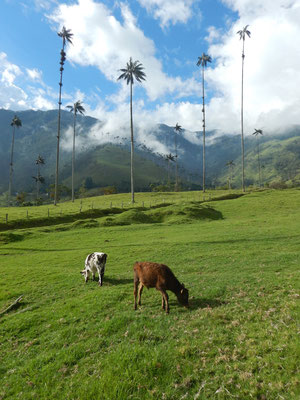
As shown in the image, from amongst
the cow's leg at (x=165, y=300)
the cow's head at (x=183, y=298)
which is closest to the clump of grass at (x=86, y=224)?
the cow's leg at (x=165, y=300)

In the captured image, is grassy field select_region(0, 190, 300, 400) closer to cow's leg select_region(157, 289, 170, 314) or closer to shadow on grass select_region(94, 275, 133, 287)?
shadow on grass select_region(94, 275, 133, 287)

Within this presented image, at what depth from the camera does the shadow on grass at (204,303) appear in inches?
400

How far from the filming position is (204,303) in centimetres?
1052

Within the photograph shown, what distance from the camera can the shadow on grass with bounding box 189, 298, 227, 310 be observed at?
1016cm

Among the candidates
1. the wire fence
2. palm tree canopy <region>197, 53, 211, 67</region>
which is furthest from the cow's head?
palm tree canopy <region>197, 53, 211, 67</region>

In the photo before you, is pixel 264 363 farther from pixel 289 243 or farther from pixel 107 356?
pixel 289 243

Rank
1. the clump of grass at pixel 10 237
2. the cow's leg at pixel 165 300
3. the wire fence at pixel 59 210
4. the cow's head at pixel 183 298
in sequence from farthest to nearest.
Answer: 1. the wire fence at pixel 59 210
2. the clump of grass at pixel 10 237
3. the cow's head at pixel 183 298
4. the cow's leg at pixel 165 300

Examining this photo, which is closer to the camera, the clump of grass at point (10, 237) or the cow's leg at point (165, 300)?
the cow's leg at point (165, 300)

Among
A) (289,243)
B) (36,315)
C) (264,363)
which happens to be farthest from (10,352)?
(289,243)

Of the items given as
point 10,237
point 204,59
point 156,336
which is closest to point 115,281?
point 156,336

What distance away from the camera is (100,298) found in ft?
39.9

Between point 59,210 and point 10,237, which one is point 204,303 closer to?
point 10,237

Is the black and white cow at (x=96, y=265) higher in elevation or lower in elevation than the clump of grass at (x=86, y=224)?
lower

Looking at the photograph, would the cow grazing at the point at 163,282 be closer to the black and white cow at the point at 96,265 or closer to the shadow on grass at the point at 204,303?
the shadow on grass at the point at 204,303
